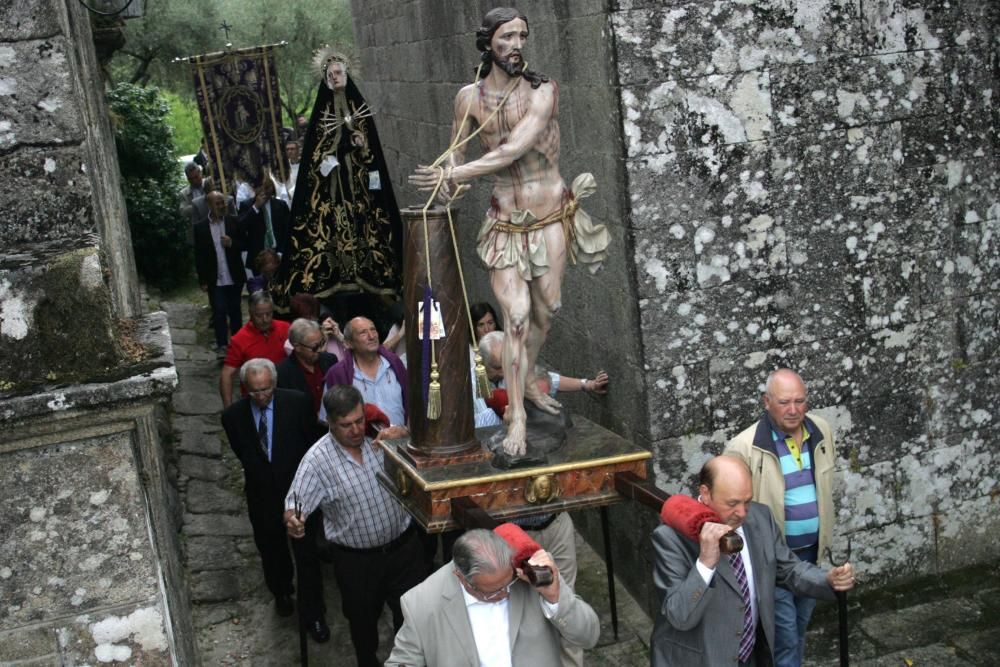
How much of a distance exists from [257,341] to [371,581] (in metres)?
2.77

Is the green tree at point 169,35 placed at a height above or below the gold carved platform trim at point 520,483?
above

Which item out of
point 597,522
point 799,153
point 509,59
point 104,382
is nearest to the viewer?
point 104,382

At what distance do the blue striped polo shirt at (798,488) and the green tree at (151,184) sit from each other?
1057 centimetres

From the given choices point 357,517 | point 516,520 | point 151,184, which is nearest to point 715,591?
point 516,520

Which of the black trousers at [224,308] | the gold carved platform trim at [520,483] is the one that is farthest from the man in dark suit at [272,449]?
the black trousers at [224,308]

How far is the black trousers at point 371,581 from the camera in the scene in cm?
633

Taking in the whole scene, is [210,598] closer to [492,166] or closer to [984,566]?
[492,166]

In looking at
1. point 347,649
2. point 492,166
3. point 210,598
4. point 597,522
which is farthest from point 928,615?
point 210,598

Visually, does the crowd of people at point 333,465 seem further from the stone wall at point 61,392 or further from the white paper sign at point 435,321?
the stone wall at point 61,392

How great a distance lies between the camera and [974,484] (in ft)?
23.9

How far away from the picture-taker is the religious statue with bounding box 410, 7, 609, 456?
537 centimetres

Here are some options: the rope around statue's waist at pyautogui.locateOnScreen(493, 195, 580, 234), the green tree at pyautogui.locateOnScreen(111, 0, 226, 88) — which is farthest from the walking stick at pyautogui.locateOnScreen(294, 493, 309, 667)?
the green tree at pyautogui.locateOnScreen(111, 0, 226, 88)

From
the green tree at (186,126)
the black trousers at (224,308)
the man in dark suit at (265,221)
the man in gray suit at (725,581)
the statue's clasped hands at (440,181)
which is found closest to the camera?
the man in gray suit at (725,581)

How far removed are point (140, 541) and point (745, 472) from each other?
7.51 feet
